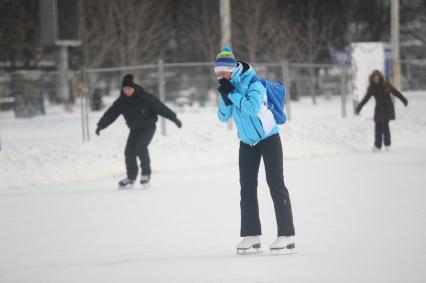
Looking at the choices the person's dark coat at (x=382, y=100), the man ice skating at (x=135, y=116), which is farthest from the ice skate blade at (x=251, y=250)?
the person's dark coat at (x=382, y=100)

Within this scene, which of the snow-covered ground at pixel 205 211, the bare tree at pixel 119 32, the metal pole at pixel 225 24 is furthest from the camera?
the bare tree at pixel 119 32

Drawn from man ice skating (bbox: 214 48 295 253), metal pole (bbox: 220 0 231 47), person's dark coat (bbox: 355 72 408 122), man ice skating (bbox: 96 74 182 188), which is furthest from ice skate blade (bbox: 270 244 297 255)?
metal pole (bbox: 220 0 231 47)

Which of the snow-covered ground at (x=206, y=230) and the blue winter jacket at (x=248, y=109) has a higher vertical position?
Answer: the blue winter jacket at (x=248, y=109)

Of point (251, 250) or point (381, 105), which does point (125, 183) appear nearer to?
point (251, 250)

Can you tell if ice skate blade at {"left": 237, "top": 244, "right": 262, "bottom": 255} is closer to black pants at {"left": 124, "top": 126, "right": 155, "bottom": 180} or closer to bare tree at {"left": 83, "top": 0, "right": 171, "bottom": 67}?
black pants at {"left": 124, "top": 126, "right": 155, "bottom": 180}

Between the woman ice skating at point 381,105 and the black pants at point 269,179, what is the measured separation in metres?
11.2

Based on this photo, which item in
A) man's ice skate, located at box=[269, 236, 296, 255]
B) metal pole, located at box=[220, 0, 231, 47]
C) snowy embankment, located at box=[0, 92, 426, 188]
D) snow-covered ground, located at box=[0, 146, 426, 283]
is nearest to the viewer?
snow-covered ground, located at box=[0, 146, 426, 283]

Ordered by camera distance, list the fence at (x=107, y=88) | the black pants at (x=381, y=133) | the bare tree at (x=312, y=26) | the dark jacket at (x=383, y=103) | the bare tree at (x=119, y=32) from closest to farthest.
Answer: the dark jacket at (x=383, y=103) → the black pants at (x=381, y=133) → the fence at (x=107, y=88) → the bare tree at (x=119, y=32) → the bare tree at (x=312, y=26)

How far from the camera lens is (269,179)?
7941mm

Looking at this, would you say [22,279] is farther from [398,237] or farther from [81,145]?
[81,145]

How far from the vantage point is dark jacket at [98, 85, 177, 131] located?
1407cm

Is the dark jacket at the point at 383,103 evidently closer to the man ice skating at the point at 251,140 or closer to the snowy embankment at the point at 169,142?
the snowy embankment at the point at 169,142

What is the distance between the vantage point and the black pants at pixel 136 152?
14.1 meters

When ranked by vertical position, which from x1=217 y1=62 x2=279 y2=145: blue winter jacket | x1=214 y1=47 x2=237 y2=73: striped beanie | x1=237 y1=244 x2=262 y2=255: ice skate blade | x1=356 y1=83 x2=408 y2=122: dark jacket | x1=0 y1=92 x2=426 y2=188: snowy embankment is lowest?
x1=0 y1=92 x2=426 y2=188: snowy embankment
